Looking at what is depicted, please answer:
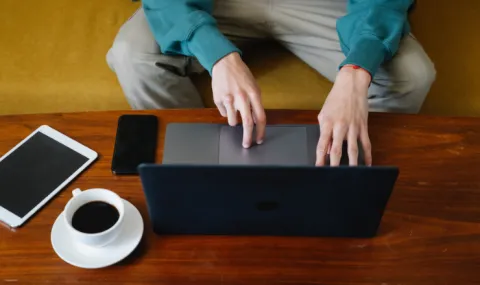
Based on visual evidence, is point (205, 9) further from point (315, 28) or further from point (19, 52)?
point (19, 52)

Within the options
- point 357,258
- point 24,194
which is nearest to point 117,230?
point 24,194

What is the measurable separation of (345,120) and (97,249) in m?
0.45

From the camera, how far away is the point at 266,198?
2.61 ft

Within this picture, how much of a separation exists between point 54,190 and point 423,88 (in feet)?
2.58

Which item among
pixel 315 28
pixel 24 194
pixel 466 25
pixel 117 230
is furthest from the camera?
pixel 466 25

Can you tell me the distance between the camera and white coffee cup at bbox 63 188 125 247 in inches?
31.2

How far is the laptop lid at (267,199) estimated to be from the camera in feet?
2.46

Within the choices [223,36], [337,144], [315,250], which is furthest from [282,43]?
[315,250]

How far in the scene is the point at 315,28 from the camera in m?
1.32

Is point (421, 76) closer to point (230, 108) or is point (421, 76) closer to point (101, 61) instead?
point (230, 108)

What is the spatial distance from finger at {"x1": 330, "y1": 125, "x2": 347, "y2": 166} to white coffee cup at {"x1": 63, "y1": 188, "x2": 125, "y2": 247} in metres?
0.34

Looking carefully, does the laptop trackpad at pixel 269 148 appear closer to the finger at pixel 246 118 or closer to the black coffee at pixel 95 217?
the finger at pixel 246 118

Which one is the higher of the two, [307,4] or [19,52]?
[307,4]

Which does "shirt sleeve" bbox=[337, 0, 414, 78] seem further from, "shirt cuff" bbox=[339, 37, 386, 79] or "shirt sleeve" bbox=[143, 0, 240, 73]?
"shirt sleeve" bbox=[143, 0, 240, 73]
